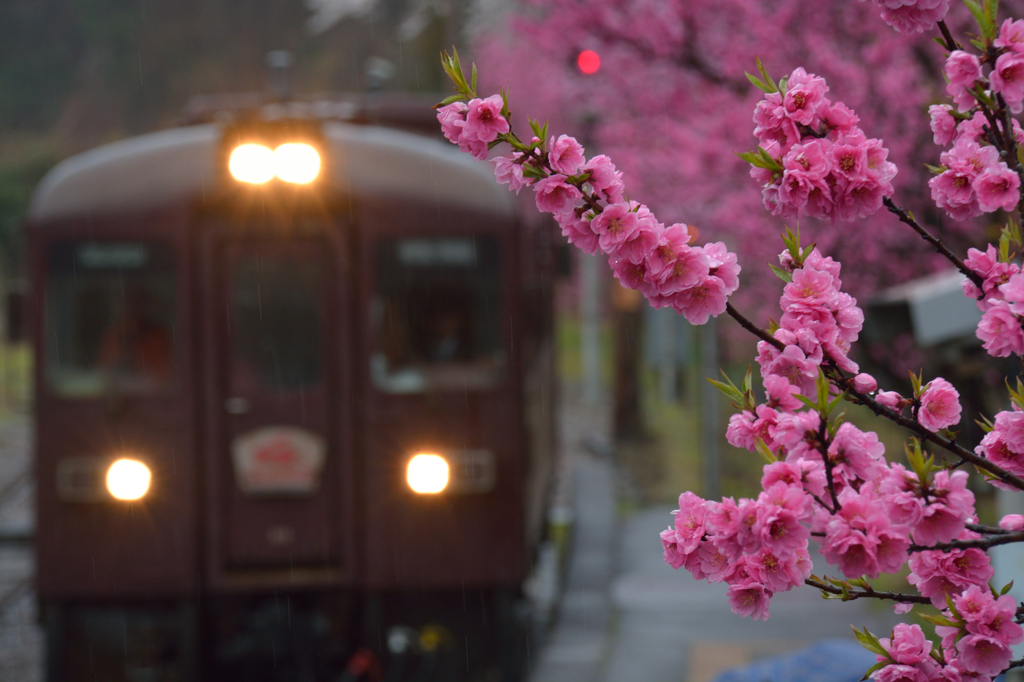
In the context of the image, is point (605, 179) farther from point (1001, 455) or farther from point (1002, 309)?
point (1001, 455)

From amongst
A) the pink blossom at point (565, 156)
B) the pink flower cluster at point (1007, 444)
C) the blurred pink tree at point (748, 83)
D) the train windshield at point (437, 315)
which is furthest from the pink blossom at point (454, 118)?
the blurred pink tree at point (748, 83)

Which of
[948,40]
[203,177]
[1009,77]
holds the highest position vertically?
[203,177]

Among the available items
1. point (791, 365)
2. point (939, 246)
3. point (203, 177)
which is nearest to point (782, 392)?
point (791, 365)

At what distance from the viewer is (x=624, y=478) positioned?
525 inches

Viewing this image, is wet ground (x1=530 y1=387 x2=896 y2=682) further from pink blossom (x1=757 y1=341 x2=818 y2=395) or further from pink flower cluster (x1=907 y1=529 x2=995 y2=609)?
pink blossom (x1=757 y1=341 x2=818 y2=395)

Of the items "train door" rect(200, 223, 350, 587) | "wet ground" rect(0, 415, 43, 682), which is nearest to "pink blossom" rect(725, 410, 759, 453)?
"train door" rect(200, 223, 350, 587)

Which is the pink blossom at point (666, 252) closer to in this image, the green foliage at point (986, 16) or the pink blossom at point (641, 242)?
the pink blossom at point (641, 242)

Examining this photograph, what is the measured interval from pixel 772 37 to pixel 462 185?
4180 millimetres

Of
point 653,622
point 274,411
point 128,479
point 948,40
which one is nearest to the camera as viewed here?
point 948,40

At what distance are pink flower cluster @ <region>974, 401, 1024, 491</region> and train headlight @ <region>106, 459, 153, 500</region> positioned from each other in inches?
171

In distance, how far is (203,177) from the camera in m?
5.47

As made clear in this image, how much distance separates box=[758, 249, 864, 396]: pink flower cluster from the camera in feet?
5.95

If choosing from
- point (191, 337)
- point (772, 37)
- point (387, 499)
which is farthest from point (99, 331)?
point (772, 37)

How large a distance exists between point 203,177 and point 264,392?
1.10 metres
